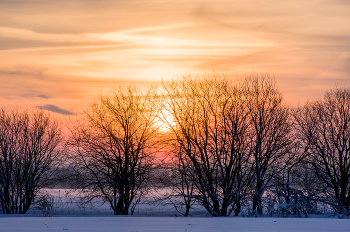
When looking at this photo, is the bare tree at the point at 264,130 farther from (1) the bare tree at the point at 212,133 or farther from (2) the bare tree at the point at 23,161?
(2) the bare tree at the point at 23,161

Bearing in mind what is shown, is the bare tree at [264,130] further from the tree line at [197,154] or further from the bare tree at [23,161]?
the bare tree at [23,161]

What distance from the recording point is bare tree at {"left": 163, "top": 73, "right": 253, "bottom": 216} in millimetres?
24250

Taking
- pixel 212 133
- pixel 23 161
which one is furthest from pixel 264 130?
pixel 23 161

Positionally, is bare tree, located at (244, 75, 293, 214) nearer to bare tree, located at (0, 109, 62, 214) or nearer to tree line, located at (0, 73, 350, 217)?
tree line, located at (0, 73, 350, 217)

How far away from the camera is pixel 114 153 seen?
30516mm

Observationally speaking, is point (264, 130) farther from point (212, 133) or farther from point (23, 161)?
point (23, 161)

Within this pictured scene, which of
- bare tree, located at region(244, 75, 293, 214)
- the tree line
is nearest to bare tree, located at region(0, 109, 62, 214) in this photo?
the tree line

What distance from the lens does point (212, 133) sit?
25.0m

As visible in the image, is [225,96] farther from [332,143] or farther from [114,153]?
[332,143]

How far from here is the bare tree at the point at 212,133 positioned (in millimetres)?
24250

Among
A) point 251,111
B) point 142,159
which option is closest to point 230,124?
point 251,111

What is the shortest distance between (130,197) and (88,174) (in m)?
4.52

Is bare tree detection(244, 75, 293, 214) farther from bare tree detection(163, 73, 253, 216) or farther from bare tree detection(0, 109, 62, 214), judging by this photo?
bare tree detection(0, 109, 62, 214)

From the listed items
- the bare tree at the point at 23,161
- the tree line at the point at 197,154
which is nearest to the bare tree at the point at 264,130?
the tree line at the point at 197,154
